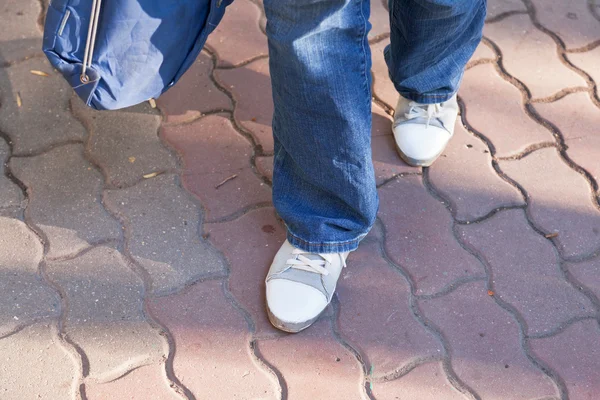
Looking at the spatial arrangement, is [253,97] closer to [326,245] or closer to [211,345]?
[326,245]

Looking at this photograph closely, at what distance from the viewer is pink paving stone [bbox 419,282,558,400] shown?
167 centimetres

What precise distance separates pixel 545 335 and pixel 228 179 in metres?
0.91

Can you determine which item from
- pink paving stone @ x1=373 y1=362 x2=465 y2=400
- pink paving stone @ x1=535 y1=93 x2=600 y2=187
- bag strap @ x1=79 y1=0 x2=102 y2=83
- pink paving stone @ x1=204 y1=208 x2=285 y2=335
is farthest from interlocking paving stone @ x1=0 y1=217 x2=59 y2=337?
pink paving stone @ x1=535 y1=93 x2=600 y2=187

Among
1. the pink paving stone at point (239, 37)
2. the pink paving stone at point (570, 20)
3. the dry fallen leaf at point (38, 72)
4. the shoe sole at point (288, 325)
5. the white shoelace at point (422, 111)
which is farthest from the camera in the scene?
the pink paving stone at point (570, 20)

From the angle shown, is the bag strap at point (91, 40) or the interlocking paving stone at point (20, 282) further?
the interlocking paving stone at point (20, 282)

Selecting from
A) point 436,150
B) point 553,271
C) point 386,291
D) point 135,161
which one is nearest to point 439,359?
point 386,291

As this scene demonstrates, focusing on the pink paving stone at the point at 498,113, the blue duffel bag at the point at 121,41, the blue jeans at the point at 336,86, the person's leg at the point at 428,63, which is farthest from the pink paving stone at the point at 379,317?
the blue duffel bag at the point at 121,41

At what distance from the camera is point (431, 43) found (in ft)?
5.76

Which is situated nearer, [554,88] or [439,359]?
[439,359]

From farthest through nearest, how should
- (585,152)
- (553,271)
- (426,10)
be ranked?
1. (585,152)
2. (553,271)
3. (426,10)

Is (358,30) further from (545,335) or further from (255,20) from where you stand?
(255,20)

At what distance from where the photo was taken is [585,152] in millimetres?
2135

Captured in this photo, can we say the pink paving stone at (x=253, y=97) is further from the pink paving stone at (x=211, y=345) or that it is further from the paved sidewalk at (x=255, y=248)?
the pink paving stone at (x=211, y=345)

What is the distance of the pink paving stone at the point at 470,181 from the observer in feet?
6.53
